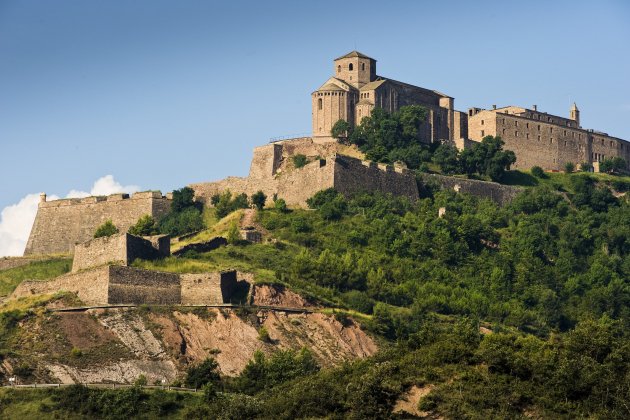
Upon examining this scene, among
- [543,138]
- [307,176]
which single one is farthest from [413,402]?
[543,138]

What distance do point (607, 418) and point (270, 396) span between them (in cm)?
1189

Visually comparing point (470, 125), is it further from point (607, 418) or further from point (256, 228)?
point (607, 418)

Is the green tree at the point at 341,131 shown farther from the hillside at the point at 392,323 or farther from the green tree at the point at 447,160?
the hillside at the point at 392,323

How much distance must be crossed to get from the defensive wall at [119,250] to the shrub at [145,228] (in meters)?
9.11

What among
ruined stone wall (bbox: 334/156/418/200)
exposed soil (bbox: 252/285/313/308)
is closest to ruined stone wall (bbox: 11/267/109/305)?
exposed soil (bbox: 252/285/313/308)

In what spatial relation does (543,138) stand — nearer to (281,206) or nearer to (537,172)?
(537,172)

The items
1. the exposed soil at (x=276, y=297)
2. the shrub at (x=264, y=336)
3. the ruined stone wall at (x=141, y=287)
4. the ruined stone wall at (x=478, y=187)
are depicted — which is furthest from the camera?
the ruined stone wall at (x=478, y=187)

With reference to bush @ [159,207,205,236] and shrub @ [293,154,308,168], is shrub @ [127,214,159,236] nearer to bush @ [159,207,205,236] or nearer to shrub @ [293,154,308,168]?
bush @ [159,207,205,236]

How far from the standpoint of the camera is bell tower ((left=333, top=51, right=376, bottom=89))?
324 feet

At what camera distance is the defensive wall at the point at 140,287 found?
210 feet

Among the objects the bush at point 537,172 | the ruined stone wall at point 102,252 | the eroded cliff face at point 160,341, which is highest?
the bush at point 537,172

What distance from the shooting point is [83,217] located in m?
91.9

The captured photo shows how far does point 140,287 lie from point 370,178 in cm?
2592

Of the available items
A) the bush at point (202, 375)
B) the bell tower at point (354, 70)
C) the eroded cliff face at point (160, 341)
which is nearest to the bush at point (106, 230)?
the eroded cliff face at point (160, 341)
